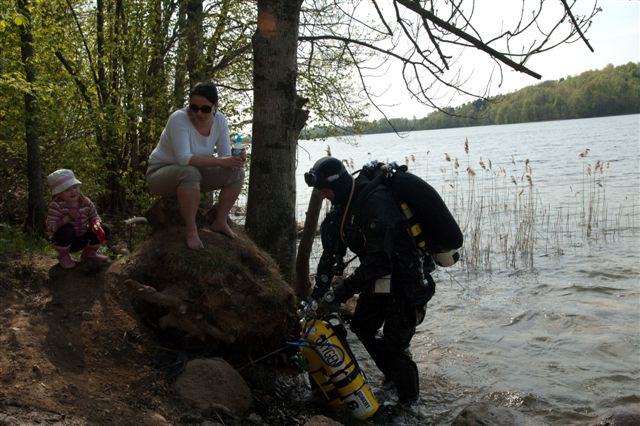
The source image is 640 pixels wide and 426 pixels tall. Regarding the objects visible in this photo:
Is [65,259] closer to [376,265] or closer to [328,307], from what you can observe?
[328,307]

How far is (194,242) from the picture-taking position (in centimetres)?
505

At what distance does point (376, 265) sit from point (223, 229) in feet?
5.04

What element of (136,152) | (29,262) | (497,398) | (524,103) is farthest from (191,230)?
(524,103)

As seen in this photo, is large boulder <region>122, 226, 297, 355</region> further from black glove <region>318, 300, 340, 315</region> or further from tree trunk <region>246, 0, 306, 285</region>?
tree trunk <region>246, 0, 306, 285</region>

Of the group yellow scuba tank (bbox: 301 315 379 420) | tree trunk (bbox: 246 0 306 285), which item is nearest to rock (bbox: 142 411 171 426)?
yellow scuba tank (bbox: 301 315 379 420)

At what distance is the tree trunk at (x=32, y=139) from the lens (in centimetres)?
741

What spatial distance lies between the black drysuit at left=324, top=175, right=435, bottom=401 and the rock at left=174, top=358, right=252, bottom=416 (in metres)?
1.09

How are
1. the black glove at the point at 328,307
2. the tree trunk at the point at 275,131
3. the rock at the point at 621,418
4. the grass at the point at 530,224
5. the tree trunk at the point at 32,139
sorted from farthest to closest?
the grass at the point at 530,224 < the tree trunk at the point at 32,139 < the tree trunk at the point at 275,131 < the black glove at the point at 328,307 < the rock at the point at 621,418

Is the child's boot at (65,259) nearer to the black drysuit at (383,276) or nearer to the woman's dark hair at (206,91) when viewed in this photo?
the woman's dark hair at (206,91)

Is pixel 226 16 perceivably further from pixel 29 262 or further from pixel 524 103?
pixel 524 103

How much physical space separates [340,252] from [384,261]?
0.70 meters

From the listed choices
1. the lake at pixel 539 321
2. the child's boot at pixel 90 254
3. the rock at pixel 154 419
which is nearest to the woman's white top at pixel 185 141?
the child's boot at pixel 90 254

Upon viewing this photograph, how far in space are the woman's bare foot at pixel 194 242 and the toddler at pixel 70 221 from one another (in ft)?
3.21

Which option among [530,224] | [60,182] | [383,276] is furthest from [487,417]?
[530,224]
